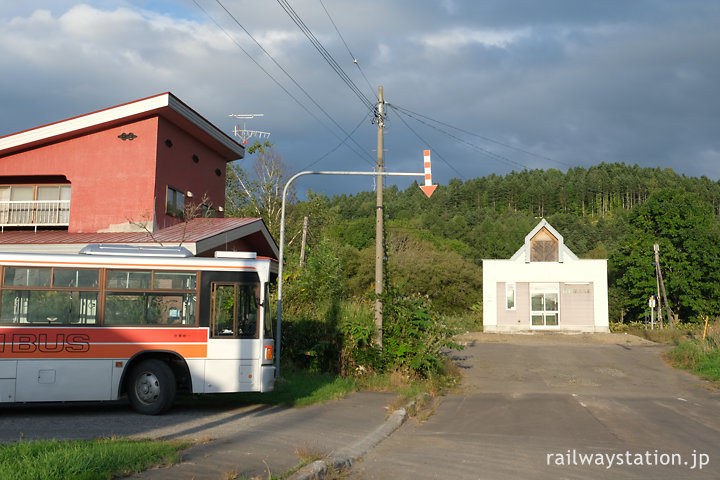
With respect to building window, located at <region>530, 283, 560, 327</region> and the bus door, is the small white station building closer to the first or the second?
building window, located at <region>530, 283, 560, 327</region>

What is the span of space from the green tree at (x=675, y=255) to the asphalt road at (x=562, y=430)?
29.6m

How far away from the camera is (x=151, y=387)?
1124cm

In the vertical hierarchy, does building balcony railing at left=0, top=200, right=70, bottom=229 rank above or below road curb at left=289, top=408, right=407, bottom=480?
above

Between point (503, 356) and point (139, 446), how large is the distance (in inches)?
799

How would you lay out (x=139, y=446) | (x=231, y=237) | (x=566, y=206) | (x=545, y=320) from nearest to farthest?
(x=139, y=446)
(x=231, y=237)
(x=545, y=320)
(x=566, y=206)

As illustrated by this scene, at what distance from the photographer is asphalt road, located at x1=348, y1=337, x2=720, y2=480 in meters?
7.65

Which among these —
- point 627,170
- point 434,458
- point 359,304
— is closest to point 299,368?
point 359,304

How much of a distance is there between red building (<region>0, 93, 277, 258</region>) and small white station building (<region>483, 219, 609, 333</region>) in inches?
824

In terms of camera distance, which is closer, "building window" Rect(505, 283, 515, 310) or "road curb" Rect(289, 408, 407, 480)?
"road curb" Rect(289, 408, 407, 480)

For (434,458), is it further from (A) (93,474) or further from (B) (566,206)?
(B) (566,206)

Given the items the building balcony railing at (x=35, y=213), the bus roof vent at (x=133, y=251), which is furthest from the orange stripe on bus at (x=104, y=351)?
the building balcony railing at (x=35, y=213)

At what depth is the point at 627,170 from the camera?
469 ft

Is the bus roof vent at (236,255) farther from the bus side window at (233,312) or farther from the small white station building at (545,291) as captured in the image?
the small white station building at (545,291)

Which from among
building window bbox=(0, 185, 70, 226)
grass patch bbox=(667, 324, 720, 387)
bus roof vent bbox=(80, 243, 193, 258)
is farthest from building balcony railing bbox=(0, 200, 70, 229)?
grass patch bbox=(667, 324, 720, 387)
